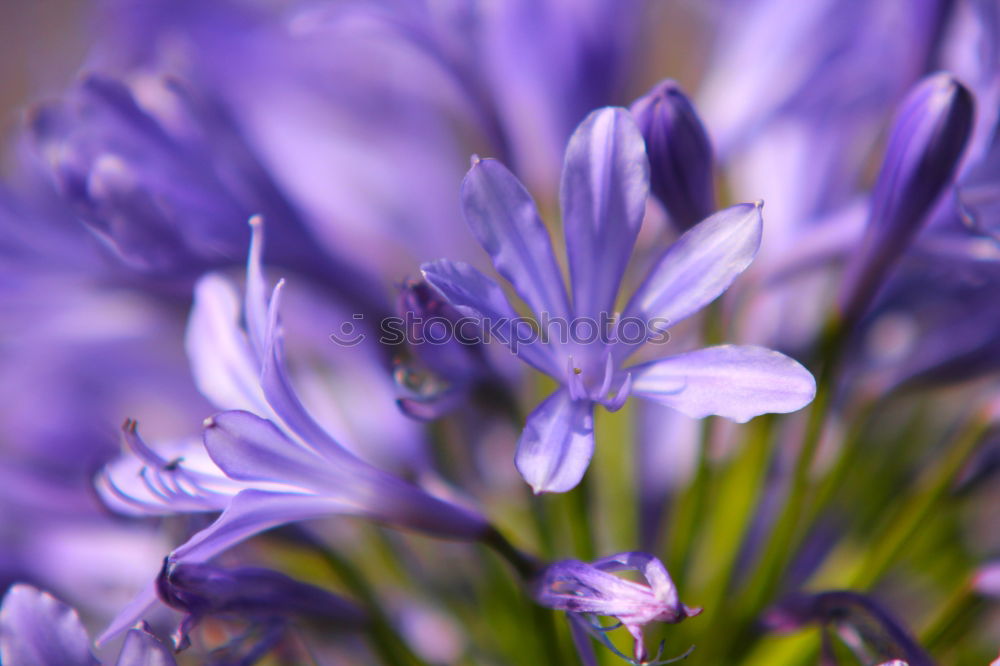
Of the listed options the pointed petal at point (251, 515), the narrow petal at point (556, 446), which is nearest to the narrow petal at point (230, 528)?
the pointed petal at point (251, 515)

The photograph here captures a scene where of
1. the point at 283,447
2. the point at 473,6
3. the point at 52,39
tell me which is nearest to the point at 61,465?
the point at 283,447

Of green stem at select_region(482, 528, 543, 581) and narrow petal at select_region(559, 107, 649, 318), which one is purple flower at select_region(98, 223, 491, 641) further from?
narrow petal at select_region(559, 107, 649, 318)

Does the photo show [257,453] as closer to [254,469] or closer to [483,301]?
[254,469]

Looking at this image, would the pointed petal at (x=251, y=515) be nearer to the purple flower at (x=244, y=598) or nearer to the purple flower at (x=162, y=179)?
the purple flower at (x=244, y=598)

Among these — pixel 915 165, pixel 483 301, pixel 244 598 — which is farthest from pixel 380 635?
pixel 915 165

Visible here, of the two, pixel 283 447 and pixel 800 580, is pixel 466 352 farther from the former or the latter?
pixel 800 580

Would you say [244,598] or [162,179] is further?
[162,179]
